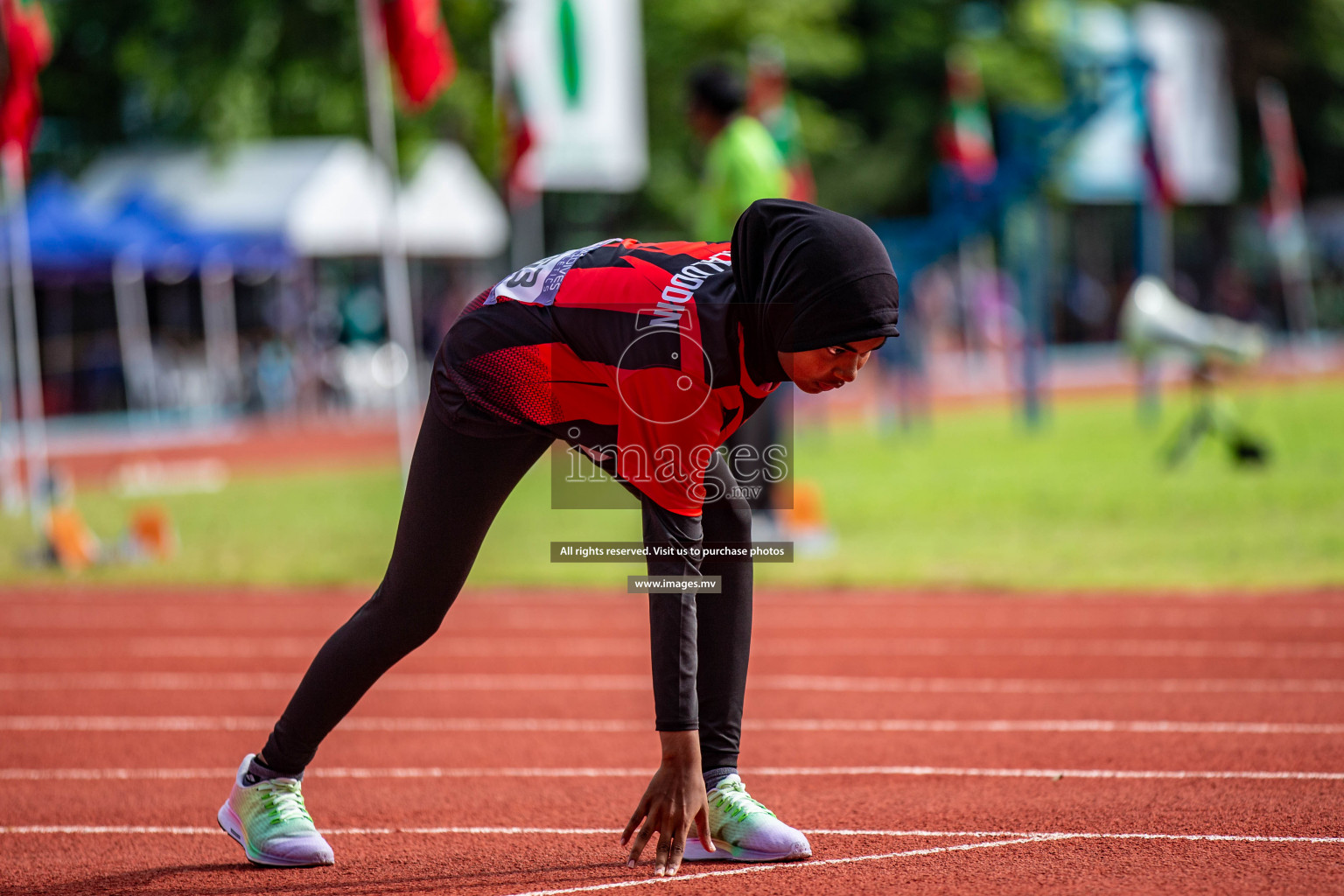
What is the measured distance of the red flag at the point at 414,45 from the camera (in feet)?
35.3

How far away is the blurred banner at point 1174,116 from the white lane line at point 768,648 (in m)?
20.9

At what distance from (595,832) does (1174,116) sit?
32810mm

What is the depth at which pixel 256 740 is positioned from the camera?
18.2 feet

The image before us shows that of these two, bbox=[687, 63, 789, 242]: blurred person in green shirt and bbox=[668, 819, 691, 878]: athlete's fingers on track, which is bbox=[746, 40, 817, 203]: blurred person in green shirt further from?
bbox=[668, 819, 691, 878]: athlete's fingers on track

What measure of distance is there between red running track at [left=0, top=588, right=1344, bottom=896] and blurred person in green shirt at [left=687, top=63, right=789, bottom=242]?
225 cm

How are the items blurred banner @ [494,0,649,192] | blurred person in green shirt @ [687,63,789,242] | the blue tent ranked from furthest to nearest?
the blue tent, blurred banner @ [494,0,649,192], blurred person in green shirt @ [687,63,789,242]

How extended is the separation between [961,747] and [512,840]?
68.2 inches

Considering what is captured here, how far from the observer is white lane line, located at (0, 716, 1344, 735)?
5137mm

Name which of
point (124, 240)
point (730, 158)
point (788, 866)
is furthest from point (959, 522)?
point (124, 240)

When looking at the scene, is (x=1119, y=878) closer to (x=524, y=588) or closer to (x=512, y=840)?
(x=512, y=840)

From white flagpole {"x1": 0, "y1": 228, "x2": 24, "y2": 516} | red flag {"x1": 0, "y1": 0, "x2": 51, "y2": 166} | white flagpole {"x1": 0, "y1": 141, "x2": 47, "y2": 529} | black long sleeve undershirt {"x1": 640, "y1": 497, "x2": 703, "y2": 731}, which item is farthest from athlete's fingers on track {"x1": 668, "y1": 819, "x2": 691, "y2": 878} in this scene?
white flagpole {"x1": 0, "y1": 228, "x2": 24, "y2": 516}

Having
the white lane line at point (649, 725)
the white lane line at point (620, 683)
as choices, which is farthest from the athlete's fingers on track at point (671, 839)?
the white lane line at point (620, 683)

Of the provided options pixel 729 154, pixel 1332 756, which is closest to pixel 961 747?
pixel 1332 756

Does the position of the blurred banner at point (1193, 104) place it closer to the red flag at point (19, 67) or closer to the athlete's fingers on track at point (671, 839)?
the red flag at point (19, 67)
